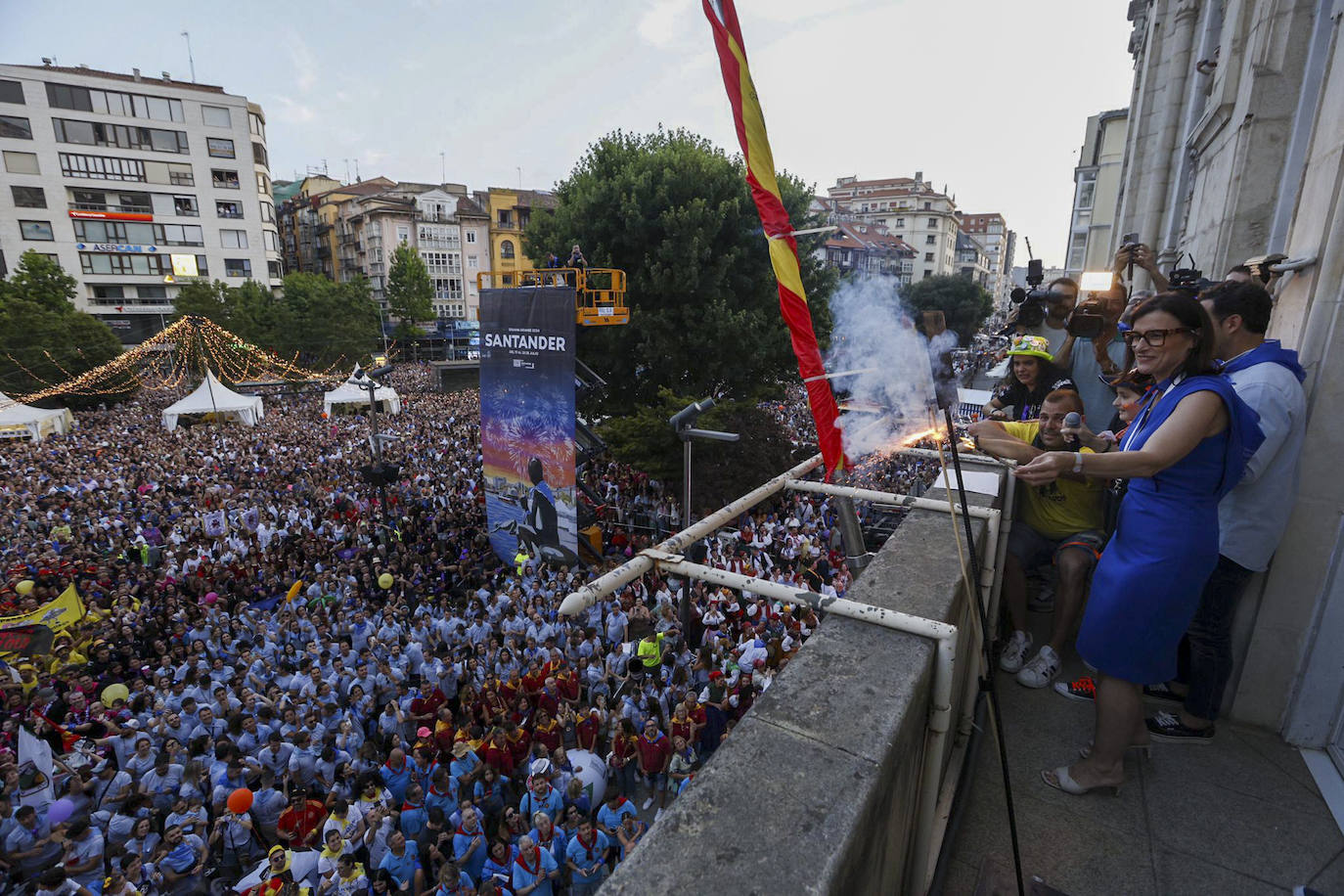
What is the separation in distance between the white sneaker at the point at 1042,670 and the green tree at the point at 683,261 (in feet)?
45.3

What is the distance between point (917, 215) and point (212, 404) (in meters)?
76.8

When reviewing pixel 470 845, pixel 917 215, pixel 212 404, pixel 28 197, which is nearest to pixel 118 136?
pixel 28 197

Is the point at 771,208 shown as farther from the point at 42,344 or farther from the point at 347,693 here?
the point at 42,344

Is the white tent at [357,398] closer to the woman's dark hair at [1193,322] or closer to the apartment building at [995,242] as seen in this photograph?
the woman's dark hair at [1193,322]

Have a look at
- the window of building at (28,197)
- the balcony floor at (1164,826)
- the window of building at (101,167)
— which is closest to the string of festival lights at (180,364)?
the window of building at (28,197)

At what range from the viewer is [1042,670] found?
3092 millimetres

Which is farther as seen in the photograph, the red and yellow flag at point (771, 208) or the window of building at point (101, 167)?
the window of building at point (101, 167)

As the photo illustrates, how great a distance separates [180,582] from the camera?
12.2 m

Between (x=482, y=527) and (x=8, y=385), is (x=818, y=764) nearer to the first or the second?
(x=482, y=527)

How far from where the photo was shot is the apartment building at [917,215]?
76750 millimetres

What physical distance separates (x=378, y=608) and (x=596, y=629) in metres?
4.51

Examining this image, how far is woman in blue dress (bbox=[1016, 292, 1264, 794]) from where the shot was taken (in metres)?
2.06

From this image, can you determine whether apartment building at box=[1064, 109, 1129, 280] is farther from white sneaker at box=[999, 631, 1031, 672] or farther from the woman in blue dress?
the woman in blue dress

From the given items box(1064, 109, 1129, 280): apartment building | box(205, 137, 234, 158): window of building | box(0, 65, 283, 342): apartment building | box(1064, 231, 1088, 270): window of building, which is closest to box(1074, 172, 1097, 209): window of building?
box(1064, 109, 1129, 280): apartment building
